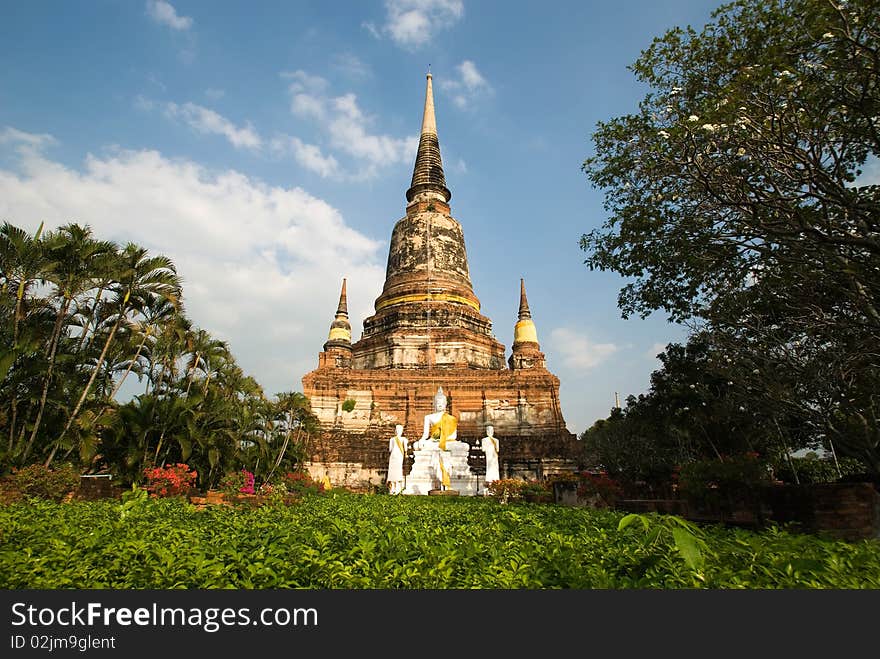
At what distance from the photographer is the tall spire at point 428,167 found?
39.3 metres

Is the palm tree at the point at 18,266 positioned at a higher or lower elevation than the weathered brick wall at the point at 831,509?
higher

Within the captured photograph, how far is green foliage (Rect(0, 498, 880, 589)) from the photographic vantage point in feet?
11.1

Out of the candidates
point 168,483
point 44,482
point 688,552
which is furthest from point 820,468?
point 44,482

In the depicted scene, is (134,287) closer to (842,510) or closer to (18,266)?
(18,266)

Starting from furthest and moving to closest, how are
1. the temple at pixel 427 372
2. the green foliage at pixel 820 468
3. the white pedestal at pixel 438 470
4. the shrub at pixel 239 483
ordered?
the temple at pixel 427 372 → the green foliage at pixel 820 468 → the white pedestal at pixel 438 470 → the shrub at pixel 239 483

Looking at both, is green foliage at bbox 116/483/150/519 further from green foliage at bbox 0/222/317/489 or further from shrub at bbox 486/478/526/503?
shrub at bbox 486/478/526/503

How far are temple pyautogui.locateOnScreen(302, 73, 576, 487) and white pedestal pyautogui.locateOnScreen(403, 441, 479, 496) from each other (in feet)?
8.43

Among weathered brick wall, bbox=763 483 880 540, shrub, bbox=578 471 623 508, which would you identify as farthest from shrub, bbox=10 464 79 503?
weathered brick wall, bbox=763 483 880 540

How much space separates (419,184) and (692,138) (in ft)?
110

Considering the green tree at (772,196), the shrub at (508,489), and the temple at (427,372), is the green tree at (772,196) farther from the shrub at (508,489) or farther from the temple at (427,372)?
the temple at (427,372)

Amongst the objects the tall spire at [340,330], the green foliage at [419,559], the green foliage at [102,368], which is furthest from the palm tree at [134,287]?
the tall spire at [340,330]

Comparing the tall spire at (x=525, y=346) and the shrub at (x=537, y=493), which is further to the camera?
the tall spire at (x=525, y=346)

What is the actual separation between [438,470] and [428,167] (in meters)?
27.0

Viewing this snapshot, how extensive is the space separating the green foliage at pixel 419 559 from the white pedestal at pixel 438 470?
1573 centimetres
